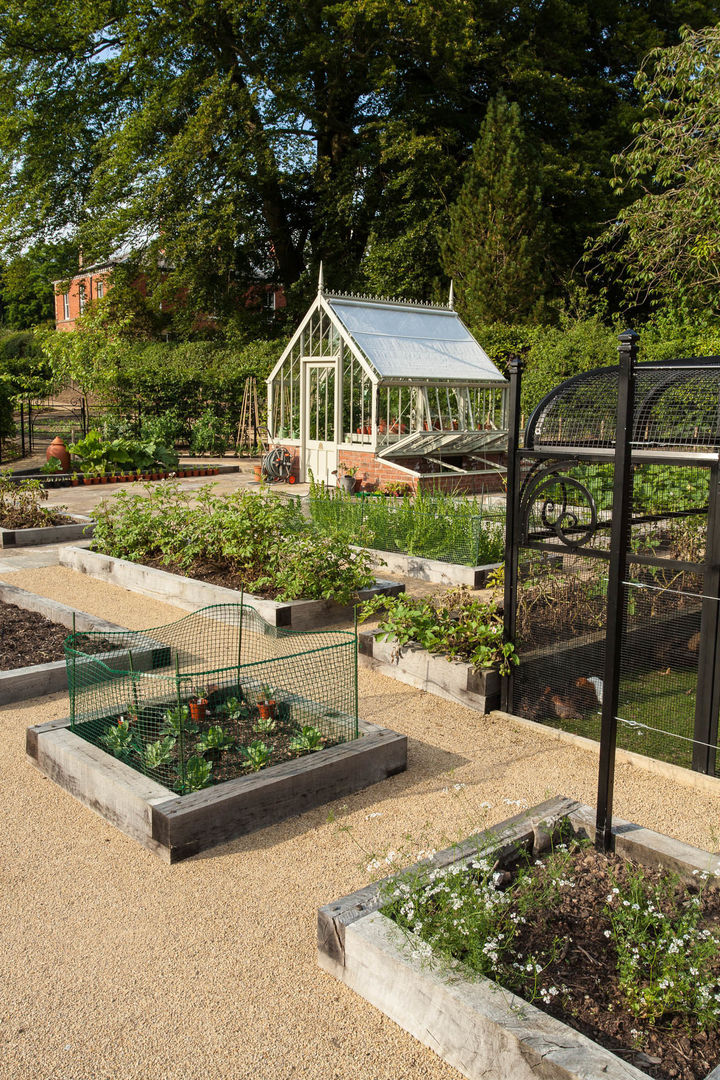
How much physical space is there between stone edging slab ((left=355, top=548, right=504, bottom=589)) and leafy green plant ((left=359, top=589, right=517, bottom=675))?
6.38 ft

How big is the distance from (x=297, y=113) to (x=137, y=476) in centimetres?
1699

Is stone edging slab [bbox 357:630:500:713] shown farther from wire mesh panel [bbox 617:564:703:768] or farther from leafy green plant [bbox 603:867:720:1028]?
leafy green plant [bbox 603:867:720:1028]

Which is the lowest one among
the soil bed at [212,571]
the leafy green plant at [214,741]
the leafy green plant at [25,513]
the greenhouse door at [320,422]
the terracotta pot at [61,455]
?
the leafy green plant at [214,741]

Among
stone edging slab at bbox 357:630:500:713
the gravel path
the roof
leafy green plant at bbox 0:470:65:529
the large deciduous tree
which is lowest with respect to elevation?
the gravel path

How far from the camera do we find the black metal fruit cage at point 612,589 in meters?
4.44

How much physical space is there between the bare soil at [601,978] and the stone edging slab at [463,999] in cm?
14

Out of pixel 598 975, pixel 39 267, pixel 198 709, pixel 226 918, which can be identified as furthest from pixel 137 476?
pixel 39 267

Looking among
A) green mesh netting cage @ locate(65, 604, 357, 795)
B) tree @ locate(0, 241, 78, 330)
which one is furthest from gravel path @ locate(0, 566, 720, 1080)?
tree @ locate(0, 241, 78, 330)

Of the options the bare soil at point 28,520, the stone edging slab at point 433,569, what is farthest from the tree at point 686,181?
the bare soil at point 28,520

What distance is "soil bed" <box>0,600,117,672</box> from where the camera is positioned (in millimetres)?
6000

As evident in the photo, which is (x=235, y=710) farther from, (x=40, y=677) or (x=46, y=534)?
(x=46, y=534)

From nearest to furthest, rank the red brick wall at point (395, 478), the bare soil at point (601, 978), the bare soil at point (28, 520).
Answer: the bare soil at point (601, 978) → the bare soil at point (28, 520) → the red brick wall at point (395, 478)

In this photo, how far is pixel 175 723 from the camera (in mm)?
4480

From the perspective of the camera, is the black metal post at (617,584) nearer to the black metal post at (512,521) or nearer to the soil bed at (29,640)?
the black metal post at (512,521)
